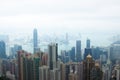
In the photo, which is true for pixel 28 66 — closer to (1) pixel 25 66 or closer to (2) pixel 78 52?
(1) pixel 25 66

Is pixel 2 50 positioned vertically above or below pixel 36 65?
above

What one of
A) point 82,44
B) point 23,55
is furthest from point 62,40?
point 23,55

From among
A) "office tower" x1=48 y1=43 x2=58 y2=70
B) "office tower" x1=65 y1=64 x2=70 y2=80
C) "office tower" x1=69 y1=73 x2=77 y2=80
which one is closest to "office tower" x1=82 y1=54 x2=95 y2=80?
"office tower" x1=69 y1=73 x2=77 y2=80

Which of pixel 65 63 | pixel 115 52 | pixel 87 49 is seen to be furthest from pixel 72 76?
pixel 115 52

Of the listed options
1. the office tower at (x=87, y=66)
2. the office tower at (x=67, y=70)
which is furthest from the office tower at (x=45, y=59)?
the office tower at (x=87, y=66)

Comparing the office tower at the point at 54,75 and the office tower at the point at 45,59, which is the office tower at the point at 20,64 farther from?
the office tower at the point at 54,75

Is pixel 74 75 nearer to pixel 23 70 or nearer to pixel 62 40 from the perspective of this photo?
pixel 62 40

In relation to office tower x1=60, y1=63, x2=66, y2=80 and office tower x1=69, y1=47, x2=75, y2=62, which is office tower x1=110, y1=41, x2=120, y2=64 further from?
office tower x1=60, y1=63, x2=66, y2=80
